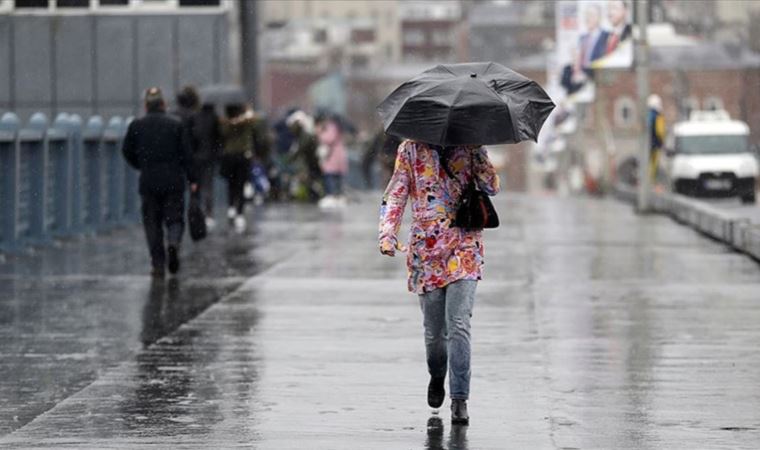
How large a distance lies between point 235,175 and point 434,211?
1859 centimetres

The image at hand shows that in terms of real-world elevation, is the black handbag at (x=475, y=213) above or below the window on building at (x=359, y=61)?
above

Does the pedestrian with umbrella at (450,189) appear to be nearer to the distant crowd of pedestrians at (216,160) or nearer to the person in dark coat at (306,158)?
the distant crowd of pedestrians at (216,160)

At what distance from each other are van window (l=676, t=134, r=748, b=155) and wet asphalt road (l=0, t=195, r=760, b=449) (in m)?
26.2

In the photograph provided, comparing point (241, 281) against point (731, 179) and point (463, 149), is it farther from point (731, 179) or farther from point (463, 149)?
point (731, 179)

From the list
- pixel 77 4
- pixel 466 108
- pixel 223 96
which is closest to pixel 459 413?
pixel 466 108

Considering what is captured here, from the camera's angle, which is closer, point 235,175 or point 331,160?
point 235,175

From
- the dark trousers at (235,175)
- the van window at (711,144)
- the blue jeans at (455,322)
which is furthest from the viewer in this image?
the van window at (711,144)

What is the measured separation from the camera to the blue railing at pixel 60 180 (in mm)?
20891

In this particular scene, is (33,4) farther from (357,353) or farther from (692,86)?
(692,86)

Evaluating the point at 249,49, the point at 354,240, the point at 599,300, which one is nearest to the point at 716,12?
the point at 249,49

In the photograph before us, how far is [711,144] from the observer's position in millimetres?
47500

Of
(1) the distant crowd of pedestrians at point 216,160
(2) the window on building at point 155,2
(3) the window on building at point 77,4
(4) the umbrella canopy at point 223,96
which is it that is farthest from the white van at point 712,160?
(4) the umbrella canopy at point 223,96

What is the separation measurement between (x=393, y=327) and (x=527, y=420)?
14.2ft

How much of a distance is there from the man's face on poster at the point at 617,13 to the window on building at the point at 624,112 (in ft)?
372
